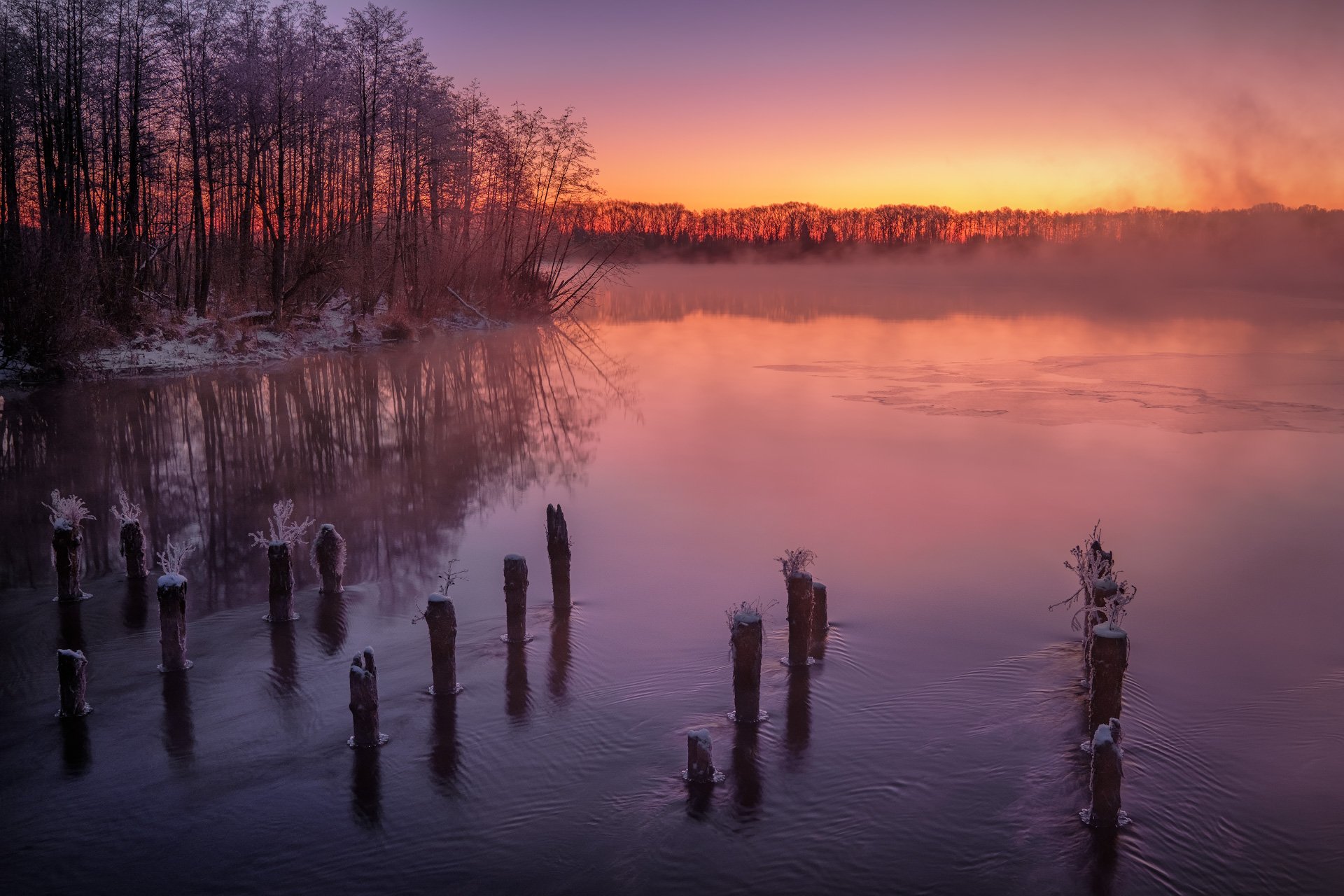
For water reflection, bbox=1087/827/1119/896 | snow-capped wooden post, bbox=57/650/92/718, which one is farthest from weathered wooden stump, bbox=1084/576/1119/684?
snow-capped wooden post, bbox=57/650/92/718

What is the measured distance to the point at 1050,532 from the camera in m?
19.4

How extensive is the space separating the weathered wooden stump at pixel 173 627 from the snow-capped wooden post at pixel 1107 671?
9.71 m

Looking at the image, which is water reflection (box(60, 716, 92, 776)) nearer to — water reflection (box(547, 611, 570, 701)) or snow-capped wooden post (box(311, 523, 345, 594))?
snow-capped wooden post (box(311, 523, 345, 594))

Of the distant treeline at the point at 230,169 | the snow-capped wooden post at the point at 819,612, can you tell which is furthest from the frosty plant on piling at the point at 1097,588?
the distant treeline at the point at 230,169

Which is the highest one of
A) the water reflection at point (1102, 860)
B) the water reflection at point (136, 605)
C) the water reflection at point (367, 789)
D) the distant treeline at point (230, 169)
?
the distant treeline at point (230, 169)

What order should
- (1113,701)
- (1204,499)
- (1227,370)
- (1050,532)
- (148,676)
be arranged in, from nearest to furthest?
(1113,701) < (148,676) < (1050,532) < (1204,499) < (1227,370)

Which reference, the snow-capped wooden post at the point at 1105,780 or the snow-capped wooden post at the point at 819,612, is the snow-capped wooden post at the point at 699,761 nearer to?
the snow-capped wooden post at the point at 1105,780

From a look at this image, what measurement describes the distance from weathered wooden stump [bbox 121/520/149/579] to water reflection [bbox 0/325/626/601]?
595 mm

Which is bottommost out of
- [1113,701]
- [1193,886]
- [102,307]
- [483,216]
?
[1193,886]

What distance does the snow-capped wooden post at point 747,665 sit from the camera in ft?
33.7

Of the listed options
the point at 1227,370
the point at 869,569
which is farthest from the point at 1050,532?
the point at 1227,370

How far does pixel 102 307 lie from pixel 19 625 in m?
30.5

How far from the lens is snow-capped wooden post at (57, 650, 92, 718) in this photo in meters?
10.4

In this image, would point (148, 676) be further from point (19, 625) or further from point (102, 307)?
point (102, 307)
